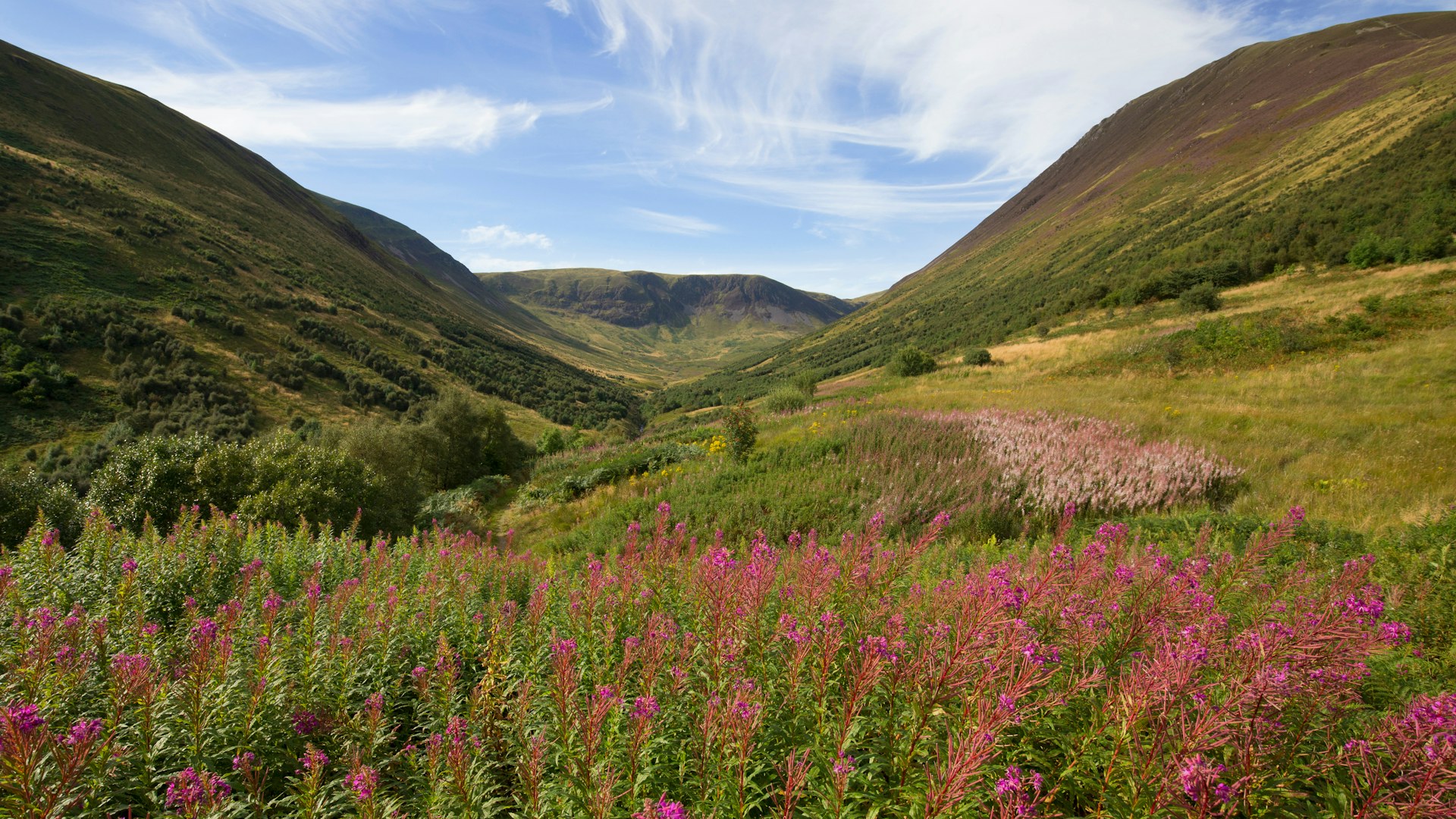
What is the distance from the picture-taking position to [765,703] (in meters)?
2.50

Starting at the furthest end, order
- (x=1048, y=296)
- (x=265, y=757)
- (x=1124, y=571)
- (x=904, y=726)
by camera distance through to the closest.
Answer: (x=1048, y=296) < (x=1124, y=571) < (x=265, y=757) < (x=904, y=726)

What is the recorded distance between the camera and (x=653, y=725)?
2432mm

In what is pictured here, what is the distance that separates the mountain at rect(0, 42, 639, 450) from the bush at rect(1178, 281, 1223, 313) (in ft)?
215

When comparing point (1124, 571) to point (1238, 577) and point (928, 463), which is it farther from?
point (928, 463)

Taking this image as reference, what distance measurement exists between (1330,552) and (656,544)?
23.4 feet

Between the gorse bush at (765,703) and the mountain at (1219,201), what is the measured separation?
1699 inches

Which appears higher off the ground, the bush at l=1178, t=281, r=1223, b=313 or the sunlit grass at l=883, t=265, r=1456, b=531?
the bush at l=1178, t=281, r=1223, b=313

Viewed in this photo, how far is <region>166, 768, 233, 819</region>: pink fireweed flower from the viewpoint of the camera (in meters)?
1.85

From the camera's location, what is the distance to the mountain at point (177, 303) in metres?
39.7

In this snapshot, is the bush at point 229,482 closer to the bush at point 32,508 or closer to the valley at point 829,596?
the valley at point 829,596

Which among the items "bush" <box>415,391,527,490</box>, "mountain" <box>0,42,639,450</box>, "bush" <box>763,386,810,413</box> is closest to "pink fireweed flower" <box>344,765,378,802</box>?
"bush" <box>763,386,810,413</box>

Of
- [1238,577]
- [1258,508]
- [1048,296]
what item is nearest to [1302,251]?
[1048,296]

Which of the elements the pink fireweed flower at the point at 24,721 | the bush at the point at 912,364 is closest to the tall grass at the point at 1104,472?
the pink fireweed flower at the point at 24,721

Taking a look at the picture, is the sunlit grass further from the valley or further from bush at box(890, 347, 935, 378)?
bush at box(890, 347, 935, 378)
